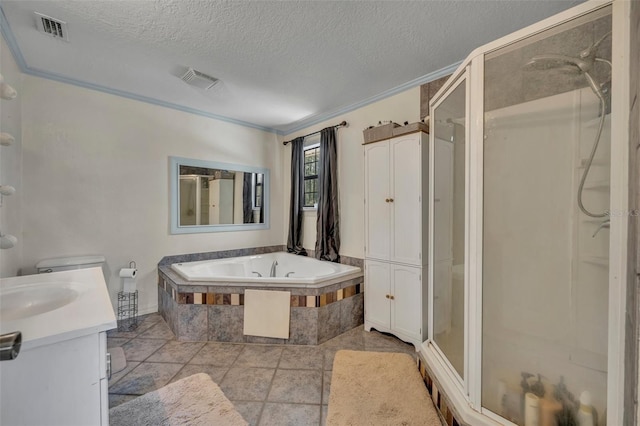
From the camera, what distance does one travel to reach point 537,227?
1.39m

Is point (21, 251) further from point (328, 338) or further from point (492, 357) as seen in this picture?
point (492, 357)

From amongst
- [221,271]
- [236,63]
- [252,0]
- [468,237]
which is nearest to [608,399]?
[468,237]

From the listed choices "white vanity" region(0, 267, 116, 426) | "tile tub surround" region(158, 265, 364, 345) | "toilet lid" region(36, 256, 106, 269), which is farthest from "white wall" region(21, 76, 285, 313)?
"white vanity" region(0, 267, 116, 426)

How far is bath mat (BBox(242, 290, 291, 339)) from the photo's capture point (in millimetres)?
2334

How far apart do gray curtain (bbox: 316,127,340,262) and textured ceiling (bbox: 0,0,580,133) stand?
0.65 meters

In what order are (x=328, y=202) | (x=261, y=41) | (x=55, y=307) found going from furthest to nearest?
(x=328, y=202) → (x=261, y=41) → (x=55, y=307)

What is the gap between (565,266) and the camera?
1332 mm

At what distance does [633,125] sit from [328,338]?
90.9 inches

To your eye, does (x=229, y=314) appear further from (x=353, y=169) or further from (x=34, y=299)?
(x=353, y=169)

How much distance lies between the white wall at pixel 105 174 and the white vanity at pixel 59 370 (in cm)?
217

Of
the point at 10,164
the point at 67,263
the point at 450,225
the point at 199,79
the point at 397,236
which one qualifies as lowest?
the point at 67,263

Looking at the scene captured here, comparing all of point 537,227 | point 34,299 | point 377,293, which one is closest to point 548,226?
point 537,227

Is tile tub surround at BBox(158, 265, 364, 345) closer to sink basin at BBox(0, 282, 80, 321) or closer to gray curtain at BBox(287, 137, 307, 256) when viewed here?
sink basin at BBox(0, 282, 80, 321)

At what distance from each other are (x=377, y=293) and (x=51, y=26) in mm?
3187
